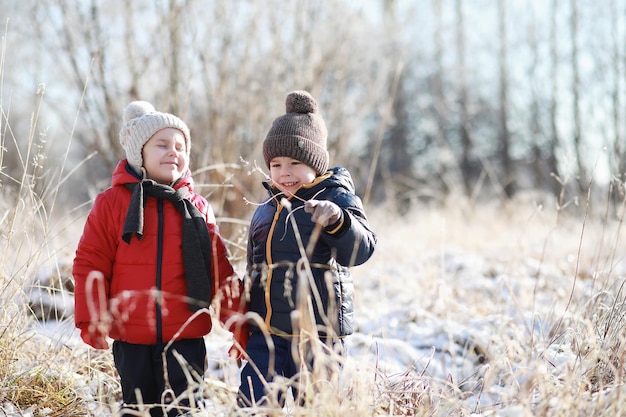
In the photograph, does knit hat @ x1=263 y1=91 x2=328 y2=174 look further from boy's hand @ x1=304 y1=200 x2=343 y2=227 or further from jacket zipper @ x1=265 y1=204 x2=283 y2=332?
boy's hand @ x1=304 y1=200 x2=343 y2=227

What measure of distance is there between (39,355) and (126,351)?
541 millimetres

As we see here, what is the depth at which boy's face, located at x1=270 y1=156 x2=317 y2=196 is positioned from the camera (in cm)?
231

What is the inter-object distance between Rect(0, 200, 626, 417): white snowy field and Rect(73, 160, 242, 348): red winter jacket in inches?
9.9

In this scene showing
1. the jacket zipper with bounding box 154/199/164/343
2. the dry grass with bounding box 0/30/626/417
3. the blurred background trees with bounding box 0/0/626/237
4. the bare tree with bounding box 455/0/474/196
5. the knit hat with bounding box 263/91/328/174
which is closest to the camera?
the dry grass with bounding box 0/30/626/417

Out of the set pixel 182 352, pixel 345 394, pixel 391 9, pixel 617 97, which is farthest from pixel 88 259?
pixel 391 9

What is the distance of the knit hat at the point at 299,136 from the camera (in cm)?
229

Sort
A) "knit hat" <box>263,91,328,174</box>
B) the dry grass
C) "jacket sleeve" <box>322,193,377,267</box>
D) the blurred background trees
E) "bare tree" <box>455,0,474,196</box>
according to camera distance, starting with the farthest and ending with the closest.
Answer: "bare tree" <box>455,0,474,196</box> < the blurred background trees < "knit hat" <box>263,91,328,174</box> < "jacket sleeve" <box>322,193,377,267</box> < the dry grass

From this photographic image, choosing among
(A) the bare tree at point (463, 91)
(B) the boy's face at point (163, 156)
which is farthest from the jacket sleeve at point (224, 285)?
(A) the bare tree at point (463, 91)

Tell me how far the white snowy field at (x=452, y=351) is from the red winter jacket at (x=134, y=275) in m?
0.25

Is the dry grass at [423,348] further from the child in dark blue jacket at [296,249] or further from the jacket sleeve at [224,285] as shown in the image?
the jacket sleeve at [224,285]

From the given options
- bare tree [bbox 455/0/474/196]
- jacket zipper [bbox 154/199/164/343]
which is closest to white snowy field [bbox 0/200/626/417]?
jacket zipper [bbox 154/199/164/343]

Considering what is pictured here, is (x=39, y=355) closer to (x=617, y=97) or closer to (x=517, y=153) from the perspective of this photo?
(x=617, y=97)

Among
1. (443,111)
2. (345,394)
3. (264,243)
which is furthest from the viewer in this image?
(443,111)

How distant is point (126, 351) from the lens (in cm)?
219
